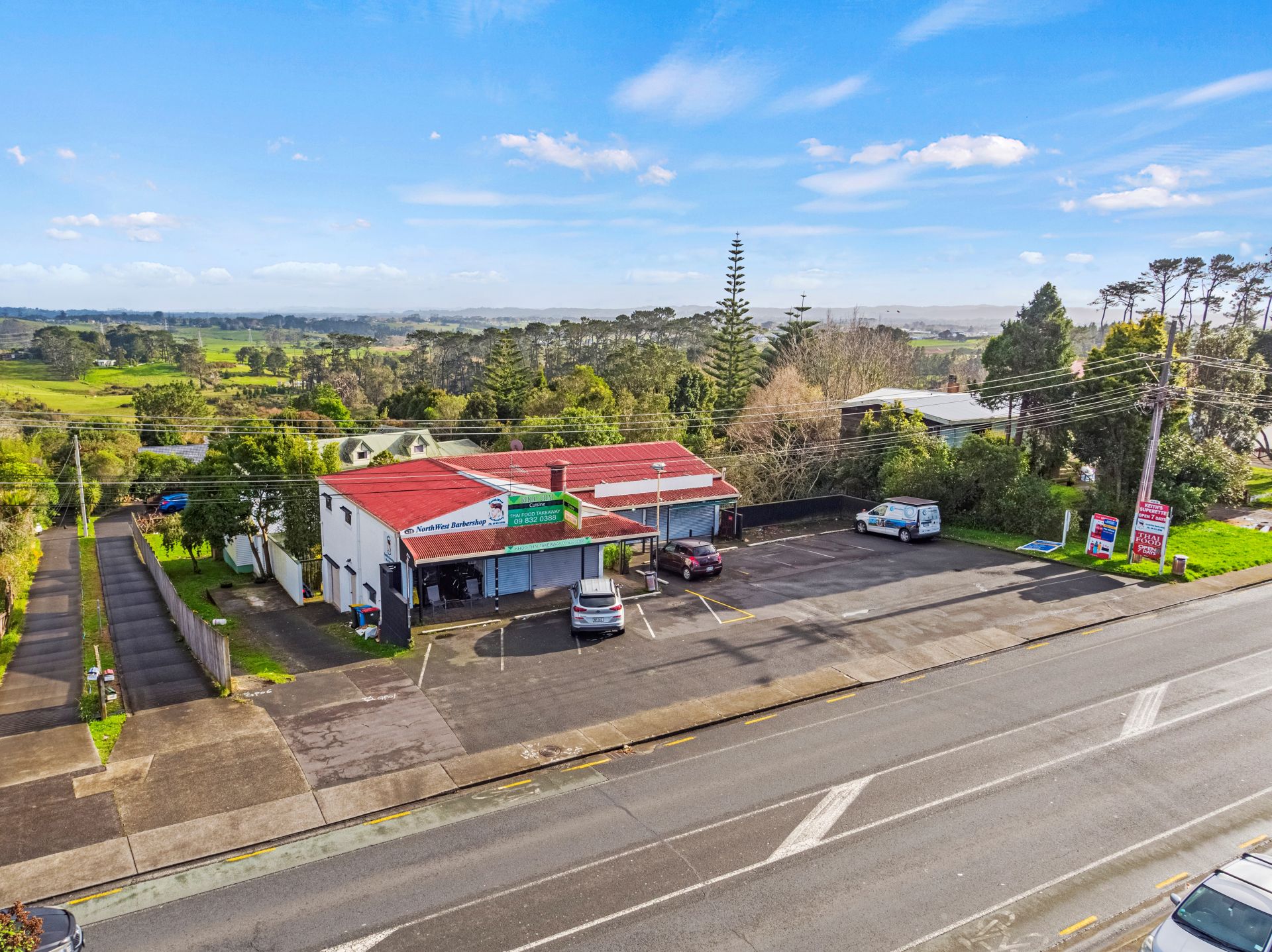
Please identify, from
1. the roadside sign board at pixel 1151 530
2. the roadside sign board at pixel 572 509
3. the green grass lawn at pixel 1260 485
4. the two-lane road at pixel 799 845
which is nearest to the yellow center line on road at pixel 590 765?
the two-lane road at pixel 799 845

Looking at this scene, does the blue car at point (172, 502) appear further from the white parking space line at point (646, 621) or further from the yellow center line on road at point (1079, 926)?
the yellow center line on road at point (1079, 926)

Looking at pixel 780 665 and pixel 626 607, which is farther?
pixel 626 607

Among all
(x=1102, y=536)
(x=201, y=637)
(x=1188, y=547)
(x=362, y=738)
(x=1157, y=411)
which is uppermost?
(x=1157, y=411)

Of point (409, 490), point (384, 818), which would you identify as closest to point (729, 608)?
point (409, 490)

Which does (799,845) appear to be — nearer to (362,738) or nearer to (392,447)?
(362,738)

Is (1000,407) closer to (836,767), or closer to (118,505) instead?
(836,767)

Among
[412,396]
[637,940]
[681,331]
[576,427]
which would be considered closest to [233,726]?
[637,940]
